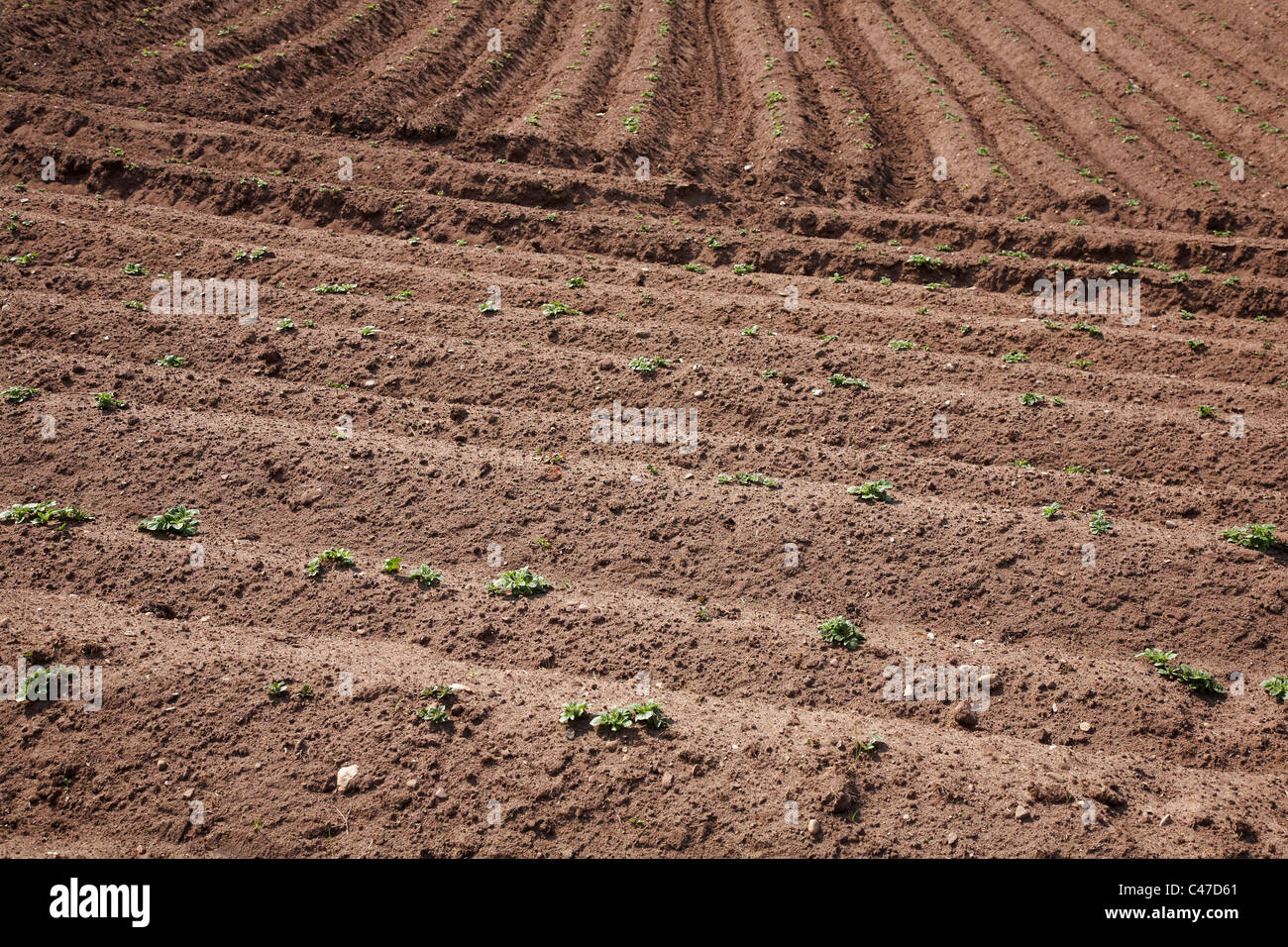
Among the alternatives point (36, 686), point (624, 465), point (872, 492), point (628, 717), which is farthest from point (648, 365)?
point (36, 686)

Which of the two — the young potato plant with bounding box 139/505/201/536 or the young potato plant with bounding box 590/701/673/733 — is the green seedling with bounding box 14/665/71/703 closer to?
the young potato plant with bounding box 139/505/201/536

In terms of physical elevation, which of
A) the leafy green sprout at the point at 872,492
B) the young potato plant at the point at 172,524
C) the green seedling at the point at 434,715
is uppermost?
the leafy green sprout at the point at 872,492

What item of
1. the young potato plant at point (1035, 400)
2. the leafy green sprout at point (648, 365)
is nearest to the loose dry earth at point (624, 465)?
the young potato plant at point (1035, 400)

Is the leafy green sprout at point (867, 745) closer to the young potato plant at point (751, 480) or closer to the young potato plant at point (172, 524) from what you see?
the young potato plant at point (751, 480)

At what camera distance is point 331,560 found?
6027 mm

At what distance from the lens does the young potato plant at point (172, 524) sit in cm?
614

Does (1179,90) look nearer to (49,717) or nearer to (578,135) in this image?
(578,135)

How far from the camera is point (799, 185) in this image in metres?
11.6

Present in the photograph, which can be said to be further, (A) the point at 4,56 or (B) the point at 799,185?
(A) the point at 4,56

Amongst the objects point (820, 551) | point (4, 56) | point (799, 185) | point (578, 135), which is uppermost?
point (4, 56)

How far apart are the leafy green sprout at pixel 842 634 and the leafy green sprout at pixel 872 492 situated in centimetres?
136
